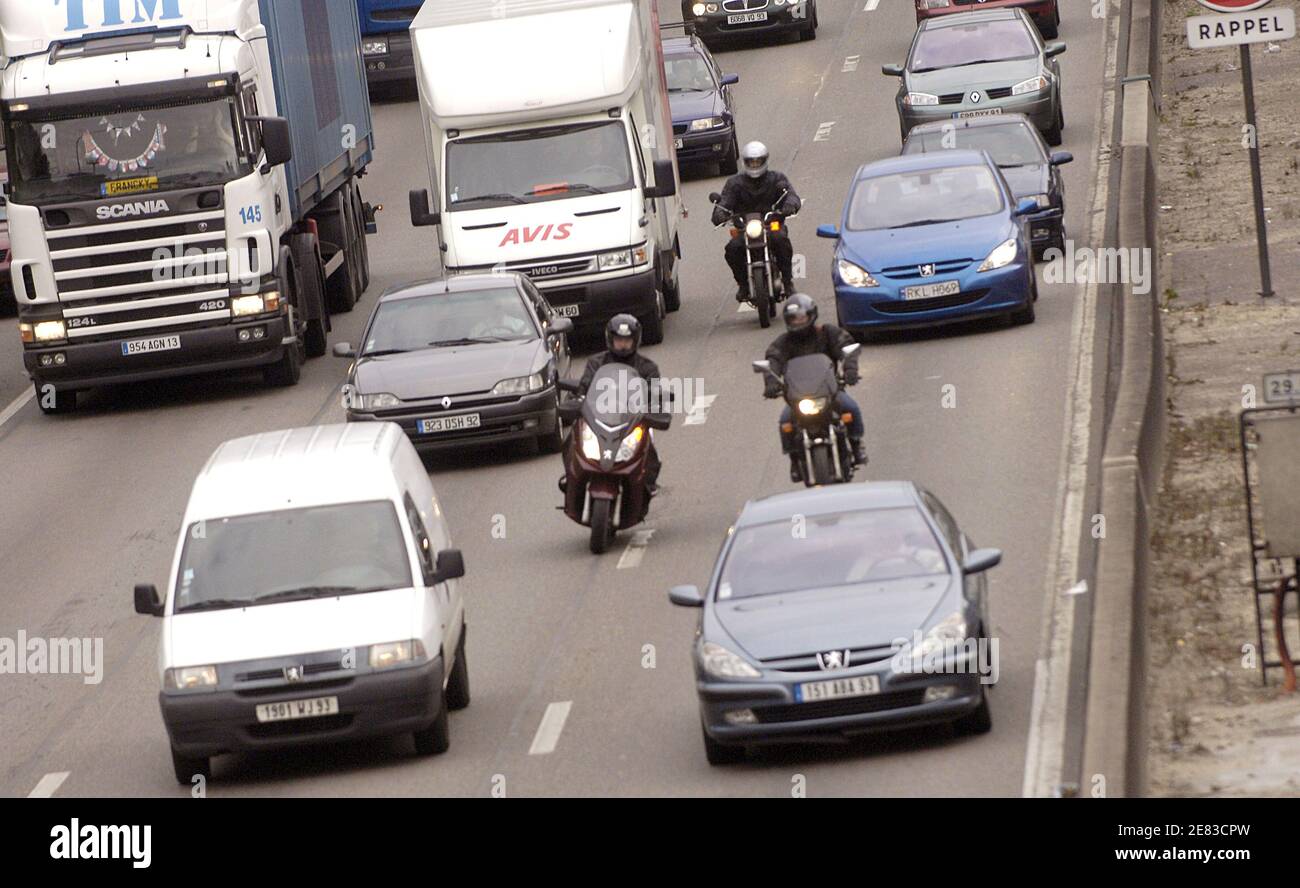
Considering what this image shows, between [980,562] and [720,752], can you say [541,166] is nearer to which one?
[980,562]

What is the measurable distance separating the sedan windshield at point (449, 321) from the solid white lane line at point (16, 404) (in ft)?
21.0

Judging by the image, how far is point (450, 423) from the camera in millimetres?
22141

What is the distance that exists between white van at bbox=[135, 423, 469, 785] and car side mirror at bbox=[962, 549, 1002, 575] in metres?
3.00

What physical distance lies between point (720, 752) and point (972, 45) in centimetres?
2456

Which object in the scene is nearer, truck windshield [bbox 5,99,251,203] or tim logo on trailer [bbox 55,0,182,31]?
truck windshield [bbox 5,99,251,203]

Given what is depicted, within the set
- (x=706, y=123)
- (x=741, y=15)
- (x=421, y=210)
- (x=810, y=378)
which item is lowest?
(x=741, y=15)

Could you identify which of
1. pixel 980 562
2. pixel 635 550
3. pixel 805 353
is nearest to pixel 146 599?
pixel 980 562

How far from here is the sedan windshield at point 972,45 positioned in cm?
3603

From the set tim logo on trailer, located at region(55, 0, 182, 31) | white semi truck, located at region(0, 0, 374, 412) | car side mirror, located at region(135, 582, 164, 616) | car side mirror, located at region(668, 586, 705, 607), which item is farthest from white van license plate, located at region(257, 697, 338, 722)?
tim logo on trailer, located at region(55, 0, 182, 31)

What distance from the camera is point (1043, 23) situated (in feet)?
147

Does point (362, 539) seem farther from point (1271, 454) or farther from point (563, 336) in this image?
point (563, 336)

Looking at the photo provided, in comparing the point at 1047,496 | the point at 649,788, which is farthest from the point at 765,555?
the point at 1047,496

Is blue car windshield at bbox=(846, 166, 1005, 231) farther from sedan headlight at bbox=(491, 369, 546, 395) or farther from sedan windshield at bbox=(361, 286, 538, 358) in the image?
sedan headlight at bbox=(491, 369, 546, 395)

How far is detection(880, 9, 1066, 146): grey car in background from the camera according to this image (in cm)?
3506
